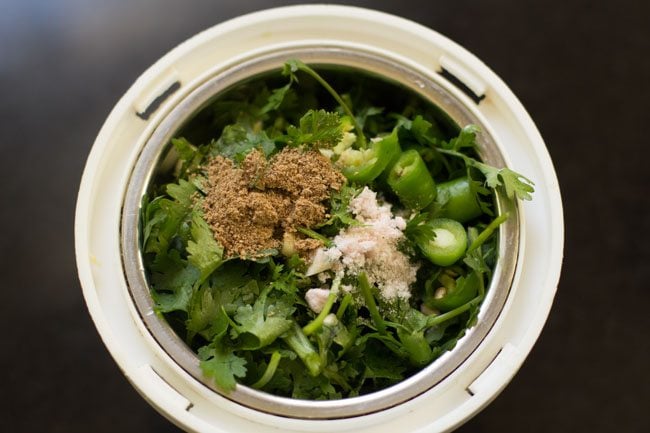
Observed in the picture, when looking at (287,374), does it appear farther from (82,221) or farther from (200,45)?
(200,45)

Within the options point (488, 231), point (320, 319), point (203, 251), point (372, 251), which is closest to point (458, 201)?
point (488, 231)

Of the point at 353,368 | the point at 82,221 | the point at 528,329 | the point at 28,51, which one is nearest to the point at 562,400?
the point at 528,329

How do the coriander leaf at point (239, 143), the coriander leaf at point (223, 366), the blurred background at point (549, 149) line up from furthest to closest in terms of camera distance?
the blurred background at point (549, 149)
the coriander leaf at point (239, 143)
the coriander leaf at point (223, 366)

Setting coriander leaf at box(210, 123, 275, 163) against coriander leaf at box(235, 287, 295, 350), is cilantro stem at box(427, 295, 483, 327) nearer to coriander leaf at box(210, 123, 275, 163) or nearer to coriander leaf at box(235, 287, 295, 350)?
coriander leaf at box(235, 287, 295, 350)

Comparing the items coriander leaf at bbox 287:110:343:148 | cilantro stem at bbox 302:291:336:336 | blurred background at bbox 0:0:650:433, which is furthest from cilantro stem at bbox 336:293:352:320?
blurred background at bbox 0:0:650:433

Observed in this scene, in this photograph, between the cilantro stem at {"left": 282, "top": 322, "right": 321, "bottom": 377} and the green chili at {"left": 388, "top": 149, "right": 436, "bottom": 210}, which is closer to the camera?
the cilantro stem at {"left": 282, "top": 322, "right": 321, "bottom": 377}

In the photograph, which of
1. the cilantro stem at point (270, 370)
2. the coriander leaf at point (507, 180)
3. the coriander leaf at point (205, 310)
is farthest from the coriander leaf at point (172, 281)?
the coriander leaf at point (507, 180)

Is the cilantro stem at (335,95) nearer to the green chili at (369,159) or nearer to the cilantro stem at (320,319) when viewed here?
the green chili at (369,159)

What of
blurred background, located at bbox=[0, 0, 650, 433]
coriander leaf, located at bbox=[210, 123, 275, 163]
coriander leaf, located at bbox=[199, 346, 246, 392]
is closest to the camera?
coriander leaf, located at bbox=[199, 346, 246, 392]
